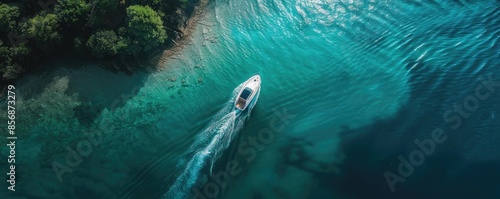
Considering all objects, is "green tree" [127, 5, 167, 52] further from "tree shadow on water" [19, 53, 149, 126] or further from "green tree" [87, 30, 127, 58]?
"tree shadow on water" [19, 53, 149, 126]

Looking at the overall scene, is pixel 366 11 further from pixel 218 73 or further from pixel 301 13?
pixel 218 73

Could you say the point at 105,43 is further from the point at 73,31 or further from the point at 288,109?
the point at 288,109

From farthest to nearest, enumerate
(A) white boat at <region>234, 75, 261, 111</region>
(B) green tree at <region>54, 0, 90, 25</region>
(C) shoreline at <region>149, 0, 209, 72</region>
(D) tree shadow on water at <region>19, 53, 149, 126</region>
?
Answer: 1. (C) shoreline at <region>149, 0, 209, 72</region>
2. (D) tree shadow on water at <region>19, 53, 149, 126</region>
3. (B) green tree at <region>54, 0, 90, 25</region>
4. (A) white boat at <region>234, 75, 261, 111</region>

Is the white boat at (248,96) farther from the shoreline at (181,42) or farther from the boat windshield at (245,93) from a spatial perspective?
the shoreline at (181,42)

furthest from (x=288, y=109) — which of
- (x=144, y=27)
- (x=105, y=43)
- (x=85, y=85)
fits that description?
(x=85, y=85)

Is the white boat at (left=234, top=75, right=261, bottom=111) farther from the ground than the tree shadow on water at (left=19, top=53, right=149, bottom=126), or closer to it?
closer to it

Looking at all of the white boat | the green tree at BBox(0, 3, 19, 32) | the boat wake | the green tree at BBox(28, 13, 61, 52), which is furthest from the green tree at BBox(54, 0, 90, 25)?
the white boat

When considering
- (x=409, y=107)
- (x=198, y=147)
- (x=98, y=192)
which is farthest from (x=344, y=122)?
(x=98, y=192)

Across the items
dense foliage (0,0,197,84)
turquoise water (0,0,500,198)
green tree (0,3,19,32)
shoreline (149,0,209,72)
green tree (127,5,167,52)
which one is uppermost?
green tree (0,3,19,32)

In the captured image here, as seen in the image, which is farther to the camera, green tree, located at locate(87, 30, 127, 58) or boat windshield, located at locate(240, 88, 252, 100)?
green tree, located at locate(87, 30, 127, 58)

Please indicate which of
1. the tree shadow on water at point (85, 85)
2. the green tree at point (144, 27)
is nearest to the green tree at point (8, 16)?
the tree shadow on water at point (85, 85)
